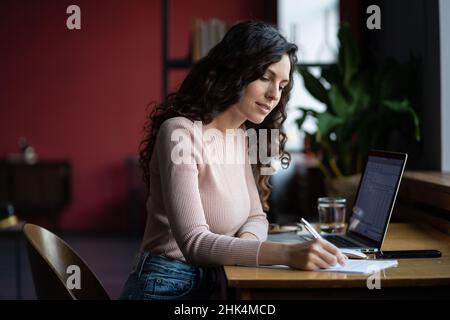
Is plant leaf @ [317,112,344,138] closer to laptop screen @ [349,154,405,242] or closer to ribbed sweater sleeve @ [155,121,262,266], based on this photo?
laptop screen @ [349,154,405,242]

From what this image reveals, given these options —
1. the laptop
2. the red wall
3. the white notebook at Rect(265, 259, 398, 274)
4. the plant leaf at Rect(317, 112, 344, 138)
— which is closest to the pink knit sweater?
the white notebook at Rect(265, 259, 398, 274)

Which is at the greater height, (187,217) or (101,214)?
(187,217)

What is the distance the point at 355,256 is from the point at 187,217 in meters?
0.43

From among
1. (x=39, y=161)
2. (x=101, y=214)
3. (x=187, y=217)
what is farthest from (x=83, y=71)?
(x=187, y=217)

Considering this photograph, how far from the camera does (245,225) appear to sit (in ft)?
6.03

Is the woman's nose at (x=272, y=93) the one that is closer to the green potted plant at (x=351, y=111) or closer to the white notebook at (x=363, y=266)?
the white notebook at (x=363, y=266)

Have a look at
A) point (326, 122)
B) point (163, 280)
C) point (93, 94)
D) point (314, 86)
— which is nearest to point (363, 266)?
point (163, 280)

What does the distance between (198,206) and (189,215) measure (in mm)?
35

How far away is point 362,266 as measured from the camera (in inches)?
54.9

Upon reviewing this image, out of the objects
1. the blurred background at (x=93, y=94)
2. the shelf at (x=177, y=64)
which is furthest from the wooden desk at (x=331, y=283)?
the blurred background at (x=93, y=94)

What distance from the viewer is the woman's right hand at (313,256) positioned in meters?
1.36
